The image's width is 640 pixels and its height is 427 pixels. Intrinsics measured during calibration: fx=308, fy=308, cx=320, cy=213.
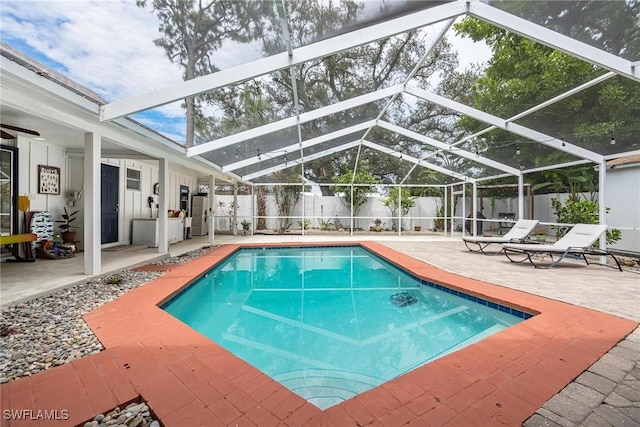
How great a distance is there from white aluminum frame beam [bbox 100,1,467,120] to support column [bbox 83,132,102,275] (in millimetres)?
691

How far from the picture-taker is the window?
350 inches

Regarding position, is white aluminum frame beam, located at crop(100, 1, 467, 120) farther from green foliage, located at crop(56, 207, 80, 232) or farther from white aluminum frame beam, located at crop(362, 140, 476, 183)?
white aluminum frame beam, located at crop(362, 140, 476, 183)

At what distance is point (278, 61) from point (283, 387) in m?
4.19

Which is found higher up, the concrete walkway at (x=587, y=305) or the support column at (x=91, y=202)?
the support column at (x=91, y=202)

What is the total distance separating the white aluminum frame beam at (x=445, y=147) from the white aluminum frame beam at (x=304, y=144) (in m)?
0.62

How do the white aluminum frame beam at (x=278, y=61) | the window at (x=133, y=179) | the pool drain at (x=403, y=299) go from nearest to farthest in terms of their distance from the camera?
the white aluminum frame beam at (x=278, y=61) → the pool drain at (x=403, y=299) → the window at (x=133, y=179)

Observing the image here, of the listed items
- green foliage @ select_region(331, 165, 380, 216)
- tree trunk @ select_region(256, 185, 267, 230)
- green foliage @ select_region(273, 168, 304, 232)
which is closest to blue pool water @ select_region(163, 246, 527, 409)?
green foliage @ select_region(331, 165, 380, 216)

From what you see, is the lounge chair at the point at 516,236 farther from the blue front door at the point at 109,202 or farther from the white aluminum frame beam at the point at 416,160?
the blue front door at the point at 109,202

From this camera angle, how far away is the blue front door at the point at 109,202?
25.2ft

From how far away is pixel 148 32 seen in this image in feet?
11.3

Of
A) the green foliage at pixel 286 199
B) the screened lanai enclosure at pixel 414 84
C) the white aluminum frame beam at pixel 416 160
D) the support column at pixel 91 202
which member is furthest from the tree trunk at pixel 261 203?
the support column at pixel 91 202

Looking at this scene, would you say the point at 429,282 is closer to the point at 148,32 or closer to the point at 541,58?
the point at 541,58

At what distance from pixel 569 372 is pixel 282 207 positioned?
13.3 meters

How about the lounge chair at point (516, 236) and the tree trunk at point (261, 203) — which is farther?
A: the tree trunk at point (261, 203)
